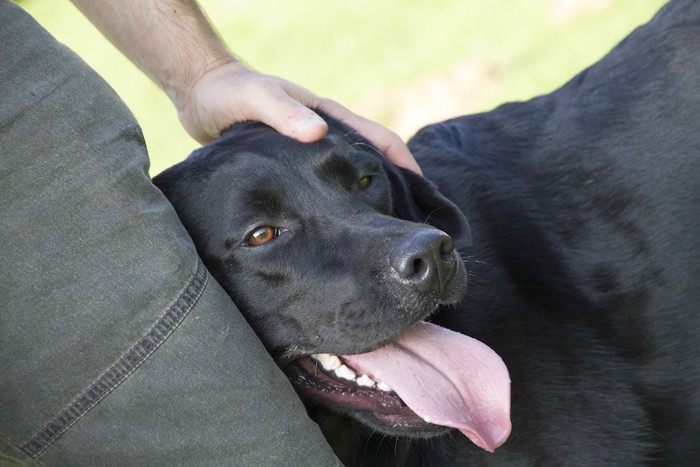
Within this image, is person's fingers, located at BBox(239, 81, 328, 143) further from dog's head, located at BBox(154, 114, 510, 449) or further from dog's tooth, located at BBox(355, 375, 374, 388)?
dog's tooth, located at BBox(355, 375, 374, 388)

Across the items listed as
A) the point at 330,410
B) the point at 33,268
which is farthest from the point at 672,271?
the point at 33,268

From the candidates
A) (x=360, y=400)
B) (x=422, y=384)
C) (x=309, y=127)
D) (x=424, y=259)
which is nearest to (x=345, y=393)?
(x=360, y=400)

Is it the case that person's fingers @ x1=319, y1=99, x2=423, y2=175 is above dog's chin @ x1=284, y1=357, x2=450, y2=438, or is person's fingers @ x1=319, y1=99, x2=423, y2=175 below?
above

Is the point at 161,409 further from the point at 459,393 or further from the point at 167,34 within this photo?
the point at 167,34

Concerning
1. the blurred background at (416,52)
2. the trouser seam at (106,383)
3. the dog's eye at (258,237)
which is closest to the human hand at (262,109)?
the dog's eye at (258,237)

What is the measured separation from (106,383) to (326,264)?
76 cm

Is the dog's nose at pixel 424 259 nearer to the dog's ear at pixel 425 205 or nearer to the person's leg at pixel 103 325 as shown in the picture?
the person's leg at pixel 103 325

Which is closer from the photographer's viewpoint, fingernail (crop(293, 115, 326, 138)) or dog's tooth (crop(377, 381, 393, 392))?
dog's tooth (crop(377, 381, 393, 392))

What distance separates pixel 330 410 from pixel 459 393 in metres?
0.45

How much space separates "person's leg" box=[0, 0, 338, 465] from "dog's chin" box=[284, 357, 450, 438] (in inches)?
9.9

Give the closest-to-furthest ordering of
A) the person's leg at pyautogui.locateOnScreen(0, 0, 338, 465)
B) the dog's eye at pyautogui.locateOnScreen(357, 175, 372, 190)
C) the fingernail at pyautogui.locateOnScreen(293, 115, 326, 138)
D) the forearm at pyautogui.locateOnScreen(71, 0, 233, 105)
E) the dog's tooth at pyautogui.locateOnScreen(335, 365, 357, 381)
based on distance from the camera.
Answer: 1. the person's leg at pyautogui.locateOnScreen(0, 0, 338, 465)
2. the dog's tooth at pyautogui.locateOnScreen(335, 365, 357, 381)
3. the fingernail at pyautogui.locateOnScreen(293, 115, 326, 138)
4. the dog's eye at pyautogui.locateOnScreen(357, 175, 372, 190)
5. the forearm at pyautogui.locateOnScreen(71, 0, 233, 105)

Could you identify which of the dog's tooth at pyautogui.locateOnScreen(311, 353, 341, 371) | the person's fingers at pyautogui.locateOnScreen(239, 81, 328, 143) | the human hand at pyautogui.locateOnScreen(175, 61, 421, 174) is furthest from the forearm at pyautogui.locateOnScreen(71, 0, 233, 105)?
the dog's tooth at pyautogui.locateOnScreen(311, 353, 341, 371)

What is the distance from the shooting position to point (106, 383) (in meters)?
2.29

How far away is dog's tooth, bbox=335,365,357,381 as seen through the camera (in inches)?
111
